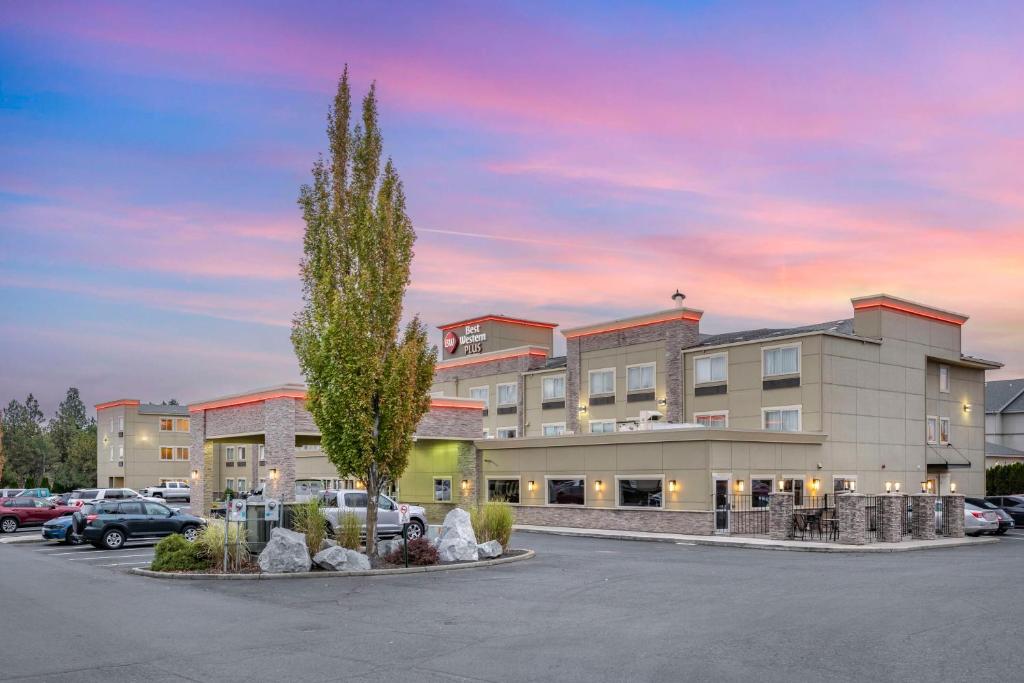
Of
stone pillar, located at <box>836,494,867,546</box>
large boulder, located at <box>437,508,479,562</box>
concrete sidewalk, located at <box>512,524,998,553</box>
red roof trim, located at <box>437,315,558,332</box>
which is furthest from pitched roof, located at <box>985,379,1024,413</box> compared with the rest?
large boulder, located at <box>437,508,479,562</box>

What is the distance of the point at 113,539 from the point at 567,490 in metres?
19.4

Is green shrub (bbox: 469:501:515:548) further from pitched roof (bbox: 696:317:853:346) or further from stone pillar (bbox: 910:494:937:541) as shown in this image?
pitched roof (bbox: 696:317:853:346)

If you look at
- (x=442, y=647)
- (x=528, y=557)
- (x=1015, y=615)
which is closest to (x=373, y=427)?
(x=528, y=557)

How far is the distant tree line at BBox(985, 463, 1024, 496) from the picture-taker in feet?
208

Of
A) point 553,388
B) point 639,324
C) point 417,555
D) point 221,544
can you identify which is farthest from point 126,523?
point 553,388

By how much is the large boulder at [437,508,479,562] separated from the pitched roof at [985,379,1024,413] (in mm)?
76596

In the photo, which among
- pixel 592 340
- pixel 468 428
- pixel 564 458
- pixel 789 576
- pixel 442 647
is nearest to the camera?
pixel 442 647

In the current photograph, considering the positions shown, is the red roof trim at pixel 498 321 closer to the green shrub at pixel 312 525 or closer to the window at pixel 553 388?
the window at pixel 553 388

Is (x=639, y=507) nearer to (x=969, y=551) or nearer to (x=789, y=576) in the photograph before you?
(x=969, y=551)

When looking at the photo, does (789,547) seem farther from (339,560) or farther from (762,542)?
(339,560)

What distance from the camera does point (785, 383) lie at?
4475 cm

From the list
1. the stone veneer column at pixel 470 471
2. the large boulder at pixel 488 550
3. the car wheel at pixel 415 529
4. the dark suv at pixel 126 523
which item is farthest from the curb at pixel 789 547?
the dark suv at pixel 126 523

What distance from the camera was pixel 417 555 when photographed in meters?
24.4

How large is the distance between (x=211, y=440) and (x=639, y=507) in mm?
21830
